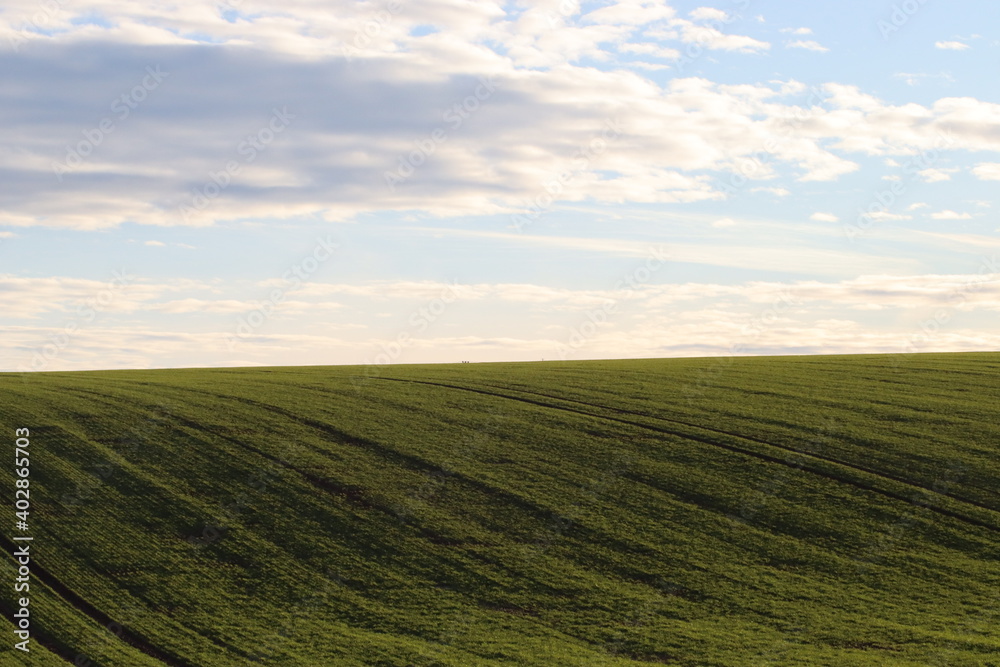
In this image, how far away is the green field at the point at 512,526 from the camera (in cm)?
2305

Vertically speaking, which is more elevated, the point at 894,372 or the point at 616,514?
the point at 894,372

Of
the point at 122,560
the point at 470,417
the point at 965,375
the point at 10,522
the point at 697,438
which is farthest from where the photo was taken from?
the point at 965,375

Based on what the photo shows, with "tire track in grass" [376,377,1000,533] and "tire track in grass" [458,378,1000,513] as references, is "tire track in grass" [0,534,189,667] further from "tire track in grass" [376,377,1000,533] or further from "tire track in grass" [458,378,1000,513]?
"tire track in grass" [458,378,1000,513]

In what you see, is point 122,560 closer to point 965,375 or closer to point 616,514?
point 616,514

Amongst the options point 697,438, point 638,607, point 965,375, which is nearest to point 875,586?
point 638,607

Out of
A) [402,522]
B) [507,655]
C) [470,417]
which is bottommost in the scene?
[507,655]

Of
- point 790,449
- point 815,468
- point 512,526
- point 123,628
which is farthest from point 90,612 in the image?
point 790,449

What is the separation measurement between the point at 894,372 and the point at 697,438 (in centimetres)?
1925

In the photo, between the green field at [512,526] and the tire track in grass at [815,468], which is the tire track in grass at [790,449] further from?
the green field at [512,526]

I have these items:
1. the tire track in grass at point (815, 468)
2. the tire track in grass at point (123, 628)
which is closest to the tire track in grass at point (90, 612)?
the tire track in grass at point (123, 628)

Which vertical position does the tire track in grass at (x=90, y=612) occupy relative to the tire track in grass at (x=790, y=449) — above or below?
below

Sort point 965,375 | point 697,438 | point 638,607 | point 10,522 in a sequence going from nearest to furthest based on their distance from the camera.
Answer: point 638,607, point 10,522, point 697,438, point 965,375

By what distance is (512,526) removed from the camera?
96.0 feet

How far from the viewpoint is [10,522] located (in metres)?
29.0
